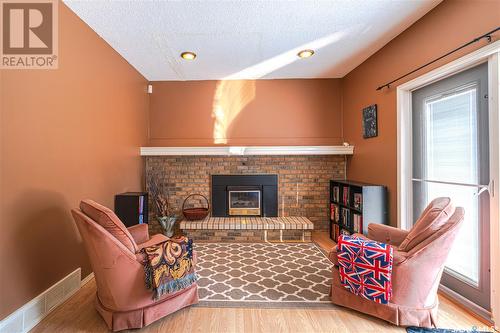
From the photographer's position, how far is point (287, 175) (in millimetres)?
4172

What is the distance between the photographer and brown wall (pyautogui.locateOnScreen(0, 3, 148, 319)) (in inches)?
67.0

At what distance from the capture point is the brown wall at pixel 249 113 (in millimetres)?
4156

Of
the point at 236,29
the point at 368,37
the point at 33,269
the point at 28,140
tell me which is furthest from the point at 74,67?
the point at 368,37

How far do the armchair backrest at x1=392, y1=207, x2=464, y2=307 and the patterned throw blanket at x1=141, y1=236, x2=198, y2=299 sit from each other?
5.12 feet


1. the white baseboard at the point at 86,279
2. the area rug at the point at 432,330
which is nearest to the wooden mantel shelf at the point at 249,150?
the white baseboard at the point at 86,279

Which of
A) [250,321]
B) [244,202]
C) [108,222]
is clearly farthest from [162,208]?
[250,321]

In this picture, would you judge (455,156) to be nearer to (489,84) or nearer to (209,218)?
(489,84)

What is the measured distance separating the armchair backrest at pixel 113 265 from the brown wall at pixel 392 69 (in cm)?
276

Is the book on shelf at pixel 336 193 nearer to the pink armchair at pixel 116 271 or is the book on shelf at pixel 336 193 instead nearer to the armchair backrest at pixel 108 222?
the pink armchair at pixel 116 271

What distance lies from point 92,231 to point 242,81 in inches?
129

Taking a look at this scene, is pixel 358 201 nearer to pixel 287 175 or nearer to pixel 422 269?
pixel 287 175

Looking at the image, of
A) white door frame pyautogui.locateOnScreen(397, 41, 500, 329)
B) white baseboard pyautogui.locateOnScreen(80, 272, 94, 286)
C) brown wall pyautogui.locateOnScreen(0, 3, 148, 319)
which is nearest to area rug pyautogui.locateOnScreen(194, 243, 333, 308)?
white baseboard pyautogui.locateOnScreen(80, 272, 94, 286)

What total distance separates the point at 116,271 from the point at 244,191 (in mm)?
2638

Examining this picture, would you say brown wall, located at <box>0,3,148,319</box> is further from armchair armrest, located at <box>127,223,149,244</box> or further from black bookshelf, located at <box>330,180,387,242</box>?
black bookshelf, located at <box>330,180,387,242</box>
